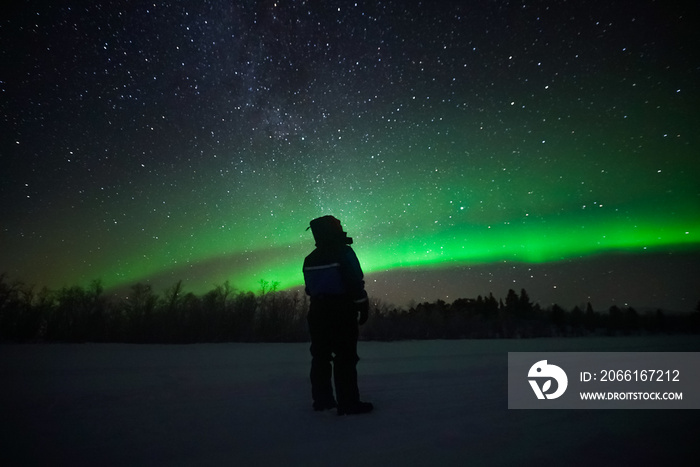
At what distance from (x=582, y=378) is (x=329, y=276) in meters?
4.04

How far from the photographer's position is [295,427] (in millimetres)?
2645

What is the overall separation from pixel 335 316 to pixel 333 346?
0.30m

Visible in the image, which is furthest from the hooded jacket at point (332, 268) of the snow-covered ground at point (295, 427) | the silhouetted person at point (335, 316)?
the snow-covered ground at point (295, 427)

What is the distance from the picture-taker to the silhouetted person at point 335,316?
10.6 feet

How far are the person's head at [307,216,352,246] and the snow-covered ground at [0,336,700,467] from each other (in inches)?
67.8

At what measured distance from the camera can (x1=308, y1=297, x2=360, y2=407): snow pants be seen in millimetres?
3230

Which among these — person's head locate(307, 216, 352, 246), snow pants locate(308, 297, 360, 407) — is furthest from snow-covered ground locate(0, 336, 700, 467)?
person's head locate(307, 216, 352, 246)

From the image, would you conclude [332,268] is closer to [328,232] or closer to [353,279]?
[353,279]

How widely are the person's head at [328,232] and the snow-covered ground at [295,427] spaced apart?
1723mm

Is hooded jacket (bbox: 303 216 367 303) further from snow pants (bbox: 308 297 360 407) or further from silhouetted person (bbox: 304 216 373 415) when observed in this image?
snow pants (bbox: 308 297 360 407)

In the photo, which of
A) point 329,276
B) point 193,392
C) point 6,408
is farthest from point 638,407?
point 6,408

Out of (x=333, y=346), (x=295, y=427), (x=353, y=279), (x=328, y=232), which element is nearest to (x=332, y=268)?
(x=353, y=279)

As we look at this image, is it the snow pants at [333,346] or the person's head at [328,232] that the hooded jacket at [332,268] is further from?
the snow pants at [333,346]

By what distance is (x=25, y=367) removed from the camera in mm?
4965
